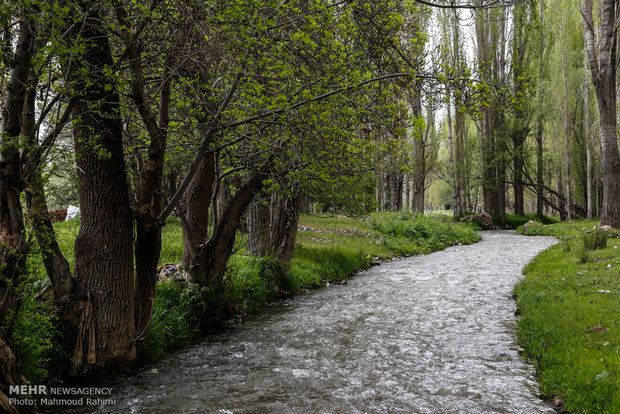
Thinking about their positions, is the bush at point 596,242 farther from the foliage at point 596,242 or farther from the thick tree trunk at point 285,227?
the thick tree trunk at point 285,227

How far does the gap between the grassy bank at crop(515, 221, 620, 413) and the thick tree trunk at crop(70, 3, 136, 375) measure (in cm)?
502

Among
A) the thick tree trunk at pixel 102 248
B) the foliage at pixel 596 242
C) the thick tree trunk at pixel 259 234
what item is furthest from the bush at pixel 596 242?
the thick tree trunk at pixel 102 248

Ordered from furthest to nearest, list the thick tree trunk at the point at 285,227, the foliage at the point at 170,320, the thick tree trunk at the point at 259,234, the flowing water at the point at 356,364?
1. the thick tree trunk at the point at 259,234
2. the thick tree trunk at the point at 285,227
3. the foliage at the point at 170,320
4. the flowing water at the point at 356,364

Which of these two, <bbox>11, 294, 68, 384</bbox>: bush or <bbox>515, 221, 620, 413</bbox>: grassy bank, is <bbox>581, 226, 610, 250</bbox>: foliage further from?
<bbox>11, 294, 68, 384</bbox>: bush

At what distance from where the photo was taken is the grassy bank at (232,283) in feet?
14.2

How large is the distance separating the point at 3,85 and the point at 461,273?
37.2ft

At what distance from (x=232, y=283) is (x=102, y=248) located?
10.1 ft

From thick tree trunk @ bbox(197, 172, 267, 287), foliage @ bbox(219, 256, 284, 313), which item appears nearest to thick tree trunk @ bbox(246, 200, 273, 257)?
foliage @ bbox(219, 256, 284, 313)

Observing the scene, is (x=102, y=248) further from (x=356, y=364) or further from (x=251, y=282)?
(x=251, y=282)

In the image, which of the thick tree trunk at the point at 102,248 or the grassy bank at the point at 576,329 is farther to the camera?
the thick tree trunk at the point at 102,248

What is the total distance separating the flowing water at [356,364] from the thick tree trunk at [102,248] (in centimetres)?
52

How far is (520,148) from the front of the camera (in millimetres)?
28484

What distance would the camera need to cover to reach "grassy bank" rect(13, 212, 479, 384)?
14.2 ft

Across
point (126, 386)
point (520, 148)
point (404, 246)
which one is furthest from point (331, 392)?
point (520, 148)
